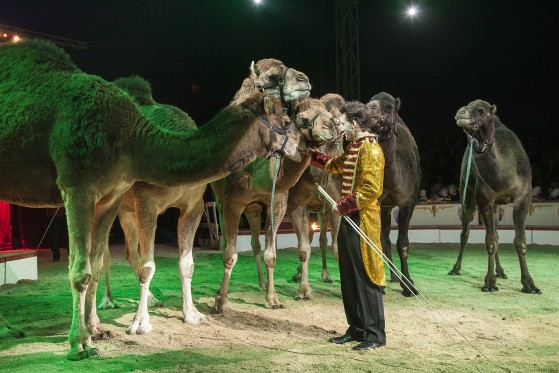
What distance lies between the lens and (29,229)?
16031 millimetres

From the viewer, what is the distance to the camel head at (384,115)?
740 centimetres

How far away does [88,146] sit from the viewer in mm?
4875

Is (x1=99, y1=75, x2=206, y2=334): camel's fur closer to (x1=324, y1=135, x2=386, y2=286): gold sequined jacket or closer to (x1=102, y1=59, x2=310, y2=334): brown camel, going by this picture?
(x1=102, y1=59, x2=310, y2=334): brown camel

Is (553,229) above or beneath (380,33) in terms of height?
beneath

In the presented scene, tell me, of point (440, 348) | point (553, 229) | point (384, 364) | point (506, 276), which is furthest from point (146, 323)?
point (553, 229)

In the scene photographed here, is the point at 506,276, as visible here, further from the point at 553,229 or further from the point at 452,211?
the point at 452,211

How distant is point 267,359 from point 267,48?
24.2 m

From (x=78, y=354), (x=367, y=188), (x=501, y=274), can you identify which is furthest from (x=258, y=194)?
(x=501, y=274)

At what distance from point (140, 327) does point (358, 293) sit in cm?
236

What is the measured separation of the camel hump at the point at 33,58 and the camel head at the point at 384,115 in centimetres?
382

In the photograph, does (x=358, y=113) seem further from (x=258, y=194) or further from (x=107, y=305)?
(x=107, y=305)

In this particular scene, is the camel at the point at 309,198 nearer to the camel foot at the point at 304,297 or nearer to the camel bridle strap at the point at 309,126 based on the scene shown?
the camel foot at the point at 304,297

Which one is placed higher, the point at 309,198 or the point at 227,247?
the point at 309,198

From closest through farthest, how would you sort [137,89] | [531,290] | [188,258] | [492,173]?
[188,258], [137,89], [531,290], [492,173]
